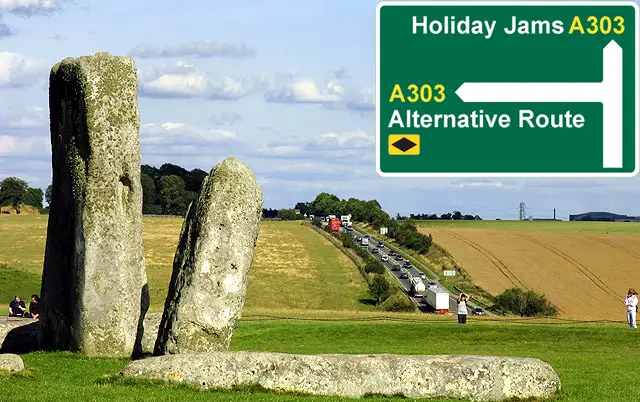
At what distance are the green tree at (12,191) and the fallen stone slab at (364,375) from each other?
475 feet

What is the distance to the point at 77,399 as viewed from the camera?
53.2 ft

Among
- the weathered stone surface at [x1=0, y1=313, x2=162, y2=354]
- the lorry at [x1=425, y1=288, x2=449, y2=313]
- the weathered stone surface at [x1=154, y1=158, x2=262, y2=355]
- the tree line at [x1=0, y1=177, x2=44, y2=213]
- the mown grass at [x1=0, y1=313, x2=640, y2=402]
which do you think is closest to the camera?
the mown grass at [x1=0, y1=313, x2=640, y2=402]

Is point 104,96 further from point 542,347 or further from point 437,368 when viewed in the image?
point 542,347

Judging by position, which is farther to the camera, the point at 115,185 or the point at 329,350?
the point at 329,350

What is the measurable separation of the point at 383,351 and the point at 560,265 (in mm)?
67976

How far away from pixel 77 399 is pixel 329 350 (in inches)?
464

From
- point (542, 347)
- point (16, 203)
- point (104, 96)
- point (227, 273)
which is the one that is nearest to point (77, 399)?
point (227, 273)

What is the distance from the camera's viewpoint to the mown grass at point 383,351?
16984 mm

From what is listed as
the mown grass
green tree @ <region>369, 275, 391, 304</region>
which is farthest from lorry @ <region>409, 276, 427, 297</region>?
the mown grass

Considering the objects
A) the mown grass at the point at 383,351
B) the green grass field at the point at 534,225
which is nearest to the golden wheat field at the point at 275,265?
the mown grass at the point at 383,351

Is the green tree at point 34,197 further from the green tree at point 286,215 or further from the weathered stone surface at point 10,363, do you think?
the weathered stone surface at point 10,363

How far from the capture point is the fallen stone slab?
17219 millimetres

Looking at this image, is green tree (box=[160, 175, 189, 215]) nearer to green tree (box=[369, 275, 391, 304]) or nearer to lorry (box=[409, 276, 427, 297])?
lorry (box=[409, 276, 427, 297])

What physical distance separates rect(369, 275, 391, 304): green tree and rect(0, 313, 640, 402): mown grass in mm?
33278
